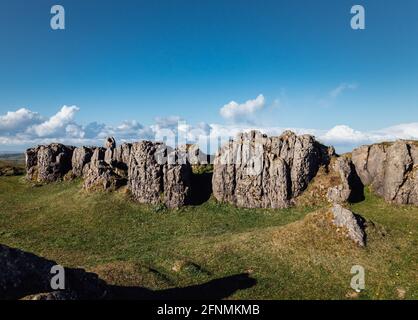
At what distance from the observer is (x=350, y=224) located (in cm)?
4356

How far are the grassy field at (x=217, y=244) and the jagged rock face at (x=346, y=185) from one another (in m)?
2.26

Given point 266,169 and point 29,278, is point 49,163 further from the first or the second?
point 29,278

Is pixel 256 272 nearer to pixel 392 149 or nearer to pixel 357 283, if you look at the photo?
pixel 357 283

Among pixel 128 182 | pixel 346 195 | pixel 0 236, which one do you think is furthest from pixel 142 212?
pixel 346 195

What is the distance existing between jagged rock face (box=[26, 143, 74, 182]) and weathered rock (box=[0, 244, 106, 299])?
7183 centimetres

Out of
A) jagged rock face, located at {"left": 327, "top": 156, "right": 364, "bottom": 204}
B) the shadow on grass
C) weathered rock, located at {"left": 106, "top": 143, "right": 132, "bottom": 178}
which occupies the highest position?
weathered rock, located at {"left": 106, "top": 143, "right": 132, "bottom": 178}

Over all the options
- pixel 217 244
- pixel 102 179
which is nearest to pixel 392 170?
pixel 217 244

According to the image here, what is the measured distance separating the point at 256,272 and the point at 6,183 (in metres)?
78.4

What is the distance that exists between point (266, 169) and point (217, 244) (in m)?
24.5

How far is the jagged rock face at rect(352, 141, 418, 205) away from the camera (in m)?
61.5

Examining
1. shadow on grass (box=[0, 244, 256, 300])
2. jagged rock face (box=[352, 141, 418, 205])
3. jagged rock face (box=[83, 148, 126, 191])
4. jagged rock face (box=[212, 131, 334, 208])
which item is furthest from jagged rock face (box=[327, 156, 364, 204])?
jagged rock face (box=[83, 148, 126, 191])

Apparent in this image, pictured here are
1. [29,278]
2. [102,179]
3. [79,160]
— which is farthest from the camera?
[79,160]

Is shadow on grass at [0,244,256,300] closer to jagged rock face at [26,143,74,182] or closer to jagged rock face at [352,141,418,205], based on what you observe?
jagged rock face at [352,141,418,205]

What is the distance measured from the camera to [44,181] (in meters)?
92.2
